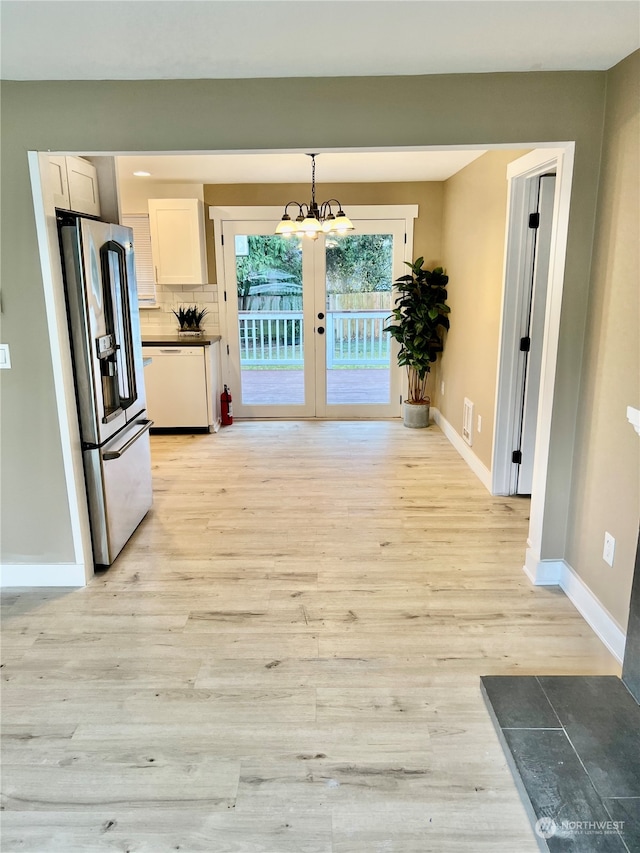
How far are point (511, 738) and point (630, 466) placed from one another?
1100 millimetres

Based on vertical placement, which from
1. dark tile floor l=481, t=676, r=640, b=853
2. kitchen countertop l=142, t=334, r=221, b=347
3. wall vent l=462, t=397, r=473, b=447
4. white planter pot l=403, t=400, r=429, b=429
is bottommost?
dark tile floor l=481, t=676, r=640, b=853

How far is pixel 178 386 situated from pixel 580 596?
13.1 ft

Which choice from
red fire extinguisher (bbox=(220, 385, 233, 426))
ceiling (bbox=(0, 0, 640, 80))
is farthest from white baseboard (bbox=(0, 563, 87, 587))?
red fire extinguisher (bbox=(220, 385, 233, 426))

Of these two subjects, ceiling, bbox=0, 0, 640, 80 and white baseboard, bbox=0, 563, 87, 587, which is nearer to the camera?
ceiling, bbox=0, 0, 640, 80

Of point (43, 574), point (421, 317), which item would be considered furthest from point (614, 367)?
point (421, 317)

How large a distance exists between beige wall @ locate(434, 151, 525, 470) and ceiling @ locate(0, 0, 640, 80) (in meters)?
1.41

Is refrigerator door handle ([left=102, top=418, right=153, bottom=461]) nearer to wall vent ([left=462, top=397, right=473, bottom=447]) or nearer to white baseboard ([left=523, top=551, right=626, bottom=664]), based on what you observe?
white baseboard ([left=523, top=551, right=626, bottom=664])

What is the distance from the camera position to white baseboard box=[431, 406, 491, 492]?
13.6 ft

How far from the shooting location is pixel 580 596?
2.62 metres

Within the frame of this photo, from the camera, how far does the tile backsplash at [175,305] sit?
19.1ft

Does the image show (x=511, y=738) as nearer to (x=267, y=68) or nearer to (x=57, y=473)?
(x=57, y=473)

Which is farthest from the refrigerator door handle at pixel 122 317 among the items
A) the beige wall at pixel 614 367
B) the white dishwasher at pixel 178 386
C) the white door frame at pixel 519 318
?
the beige wall at pixel 614 367

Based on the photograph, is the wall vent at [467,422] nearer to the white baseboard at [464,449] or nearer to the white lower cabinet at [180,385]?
the white baseboard at [464,449]

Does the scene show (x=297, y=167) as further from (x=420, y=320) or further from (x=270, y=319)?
(x=420, y=320)
